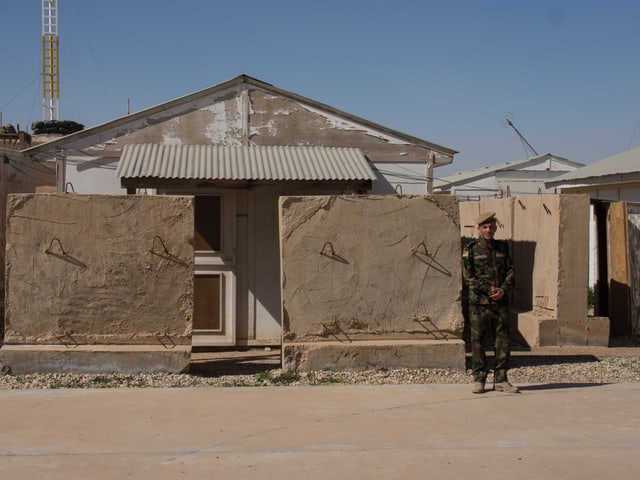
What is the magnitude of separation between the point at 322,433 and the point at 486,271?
2.42 meters

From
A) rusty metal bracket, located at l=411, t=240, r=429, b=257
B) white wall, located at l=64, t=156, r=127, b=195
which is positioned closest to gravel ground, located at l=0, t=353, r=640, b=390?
rusty metal bracket, located at l=411, t=240, r=429, b=257

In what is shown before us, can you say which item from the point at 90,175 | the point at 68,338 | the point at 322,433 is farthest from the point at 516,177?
the point at 322,433

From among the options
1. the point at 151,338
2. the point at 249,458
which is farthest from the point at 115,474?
the point at 151,338

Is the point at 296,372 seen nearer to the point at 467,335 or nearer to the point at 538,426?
the point at 538,426

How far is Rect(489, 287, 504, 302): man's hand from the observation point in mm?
7137

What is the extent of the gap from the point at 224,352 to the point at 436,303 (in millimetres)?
3326

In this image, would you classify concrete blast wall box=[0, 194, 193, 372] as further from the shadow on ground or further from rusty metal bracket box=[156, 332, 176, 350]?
the shadow on ground

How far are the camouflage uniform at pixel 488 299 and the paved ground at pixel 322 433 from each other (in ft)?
1.20

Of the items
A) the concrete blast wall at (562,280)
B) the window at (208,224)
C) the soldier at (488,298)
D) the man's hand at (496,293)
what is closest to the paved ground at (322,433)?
the soldier at (488,298)

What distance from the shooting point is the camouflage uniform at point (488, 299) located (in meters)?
7.22

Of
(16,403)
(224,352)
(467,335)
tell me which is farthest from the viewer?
(467,335)

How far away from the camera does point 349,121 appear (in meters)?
10.8

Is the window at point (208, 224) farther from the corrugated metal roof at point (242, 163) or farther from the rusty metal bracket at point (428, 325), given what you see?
the rusty metal bracket at point (428, 325)

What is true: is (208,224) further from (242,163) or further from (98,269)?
(98,269)
